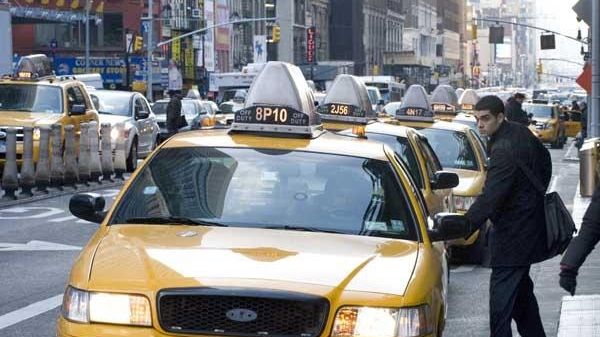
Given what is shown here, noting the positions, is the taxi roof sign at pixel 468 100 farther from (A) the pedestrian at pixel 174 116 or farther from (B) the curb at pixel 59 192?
(B) the curb at pixel 59 192

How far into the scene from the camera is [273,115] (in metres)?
8.55

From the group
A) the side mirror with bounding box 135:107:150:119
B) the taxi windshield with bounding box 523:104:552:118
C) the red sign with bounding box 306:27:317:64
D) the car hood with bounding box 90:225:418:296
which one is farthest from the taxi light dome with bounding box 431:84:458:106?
the red sign with bounding box 306:27:317:64

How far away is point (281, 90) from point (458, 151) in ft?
27.4

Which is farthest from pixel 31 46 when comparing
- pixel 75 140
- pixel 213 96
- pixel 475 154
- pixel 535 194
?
pixel 535 194

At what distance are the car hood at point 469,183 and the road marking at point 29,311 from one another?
5525 millimetres

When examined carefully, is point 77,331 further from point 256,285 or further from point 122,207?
point 122,207

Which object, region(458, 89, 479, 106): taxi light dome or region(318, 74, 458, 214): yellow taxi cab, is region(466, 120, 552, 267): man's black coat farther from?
region(458, 89, 479, 106): taxi light dome

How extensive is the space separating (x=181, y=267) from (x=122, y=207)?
4.23 feet

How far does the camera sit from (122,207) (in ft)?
25.2

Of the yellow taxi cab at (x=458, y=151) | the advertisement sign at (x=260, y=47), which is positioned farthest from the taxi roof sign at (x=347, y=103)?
the advertisement sign at (x=260, y=47)

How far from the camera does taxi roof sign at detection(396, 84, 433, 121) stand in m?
18.8

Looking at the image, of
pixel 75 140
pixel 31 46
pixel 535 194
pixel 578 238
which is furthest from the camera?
pixel 31 46

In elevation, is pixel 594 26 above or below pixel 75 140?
above

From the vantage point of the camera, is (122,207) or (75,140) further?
(75,140)
